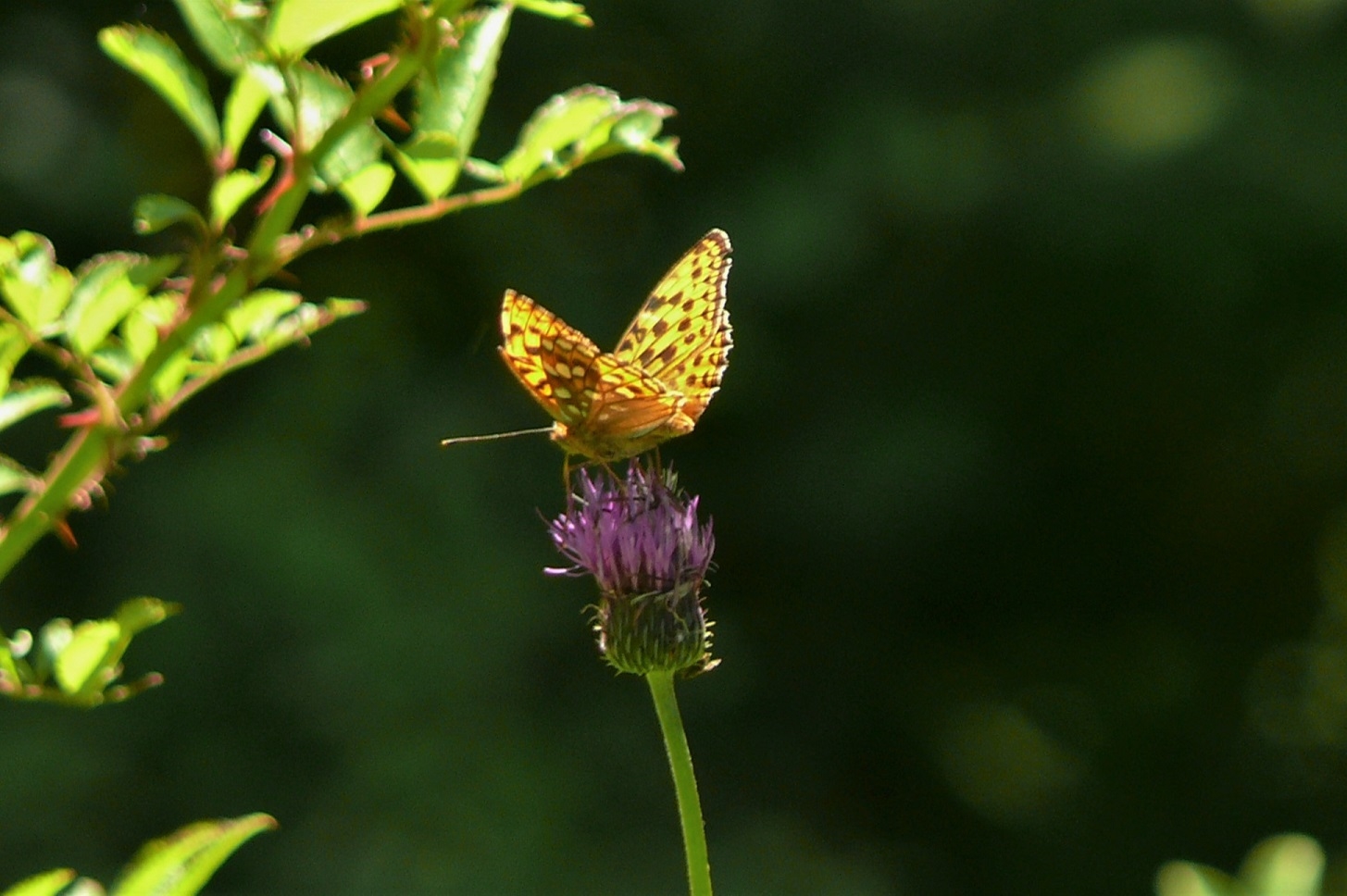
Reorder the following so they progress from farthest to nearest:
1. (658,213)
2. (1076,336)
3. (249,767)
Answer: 1. (1076,336)
2. (658,213)
3. (249,767)

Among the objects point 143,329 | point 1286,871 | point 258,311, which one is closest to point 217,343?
point 258,311

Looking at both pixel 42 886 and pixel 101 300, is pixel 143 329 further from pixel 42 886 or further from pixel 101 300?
pixel 42 886

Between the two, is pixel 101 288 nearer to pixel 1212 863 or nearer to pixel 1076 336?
pixel 1076 336

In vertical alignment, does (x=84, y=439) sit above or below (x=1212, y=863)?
above

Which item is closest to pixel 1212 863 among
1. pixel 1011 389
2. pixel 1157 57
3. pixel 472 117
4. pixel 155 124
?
pixel 1011 389

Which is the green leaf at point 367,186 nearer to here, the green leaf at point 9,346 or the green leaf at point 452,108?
the green leaf at point 452,108

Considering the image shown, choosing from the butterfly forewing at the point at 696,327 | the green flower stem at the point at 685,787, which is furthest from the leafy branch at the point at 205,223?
the butterfly forewing at the point at 696,327
